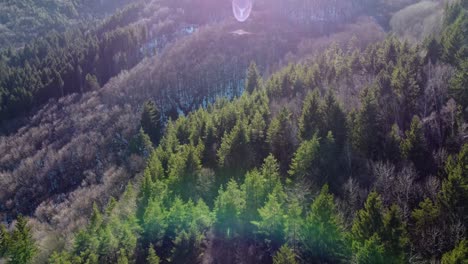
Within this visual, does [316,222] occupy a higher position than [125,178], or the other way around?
[316,222]

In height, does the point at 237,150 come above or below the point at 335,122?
below

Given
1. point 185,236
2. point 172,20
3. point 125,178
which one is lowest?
point 125,178

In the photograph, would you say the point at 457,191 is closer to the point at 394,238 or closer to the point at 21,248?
the point at 394,238

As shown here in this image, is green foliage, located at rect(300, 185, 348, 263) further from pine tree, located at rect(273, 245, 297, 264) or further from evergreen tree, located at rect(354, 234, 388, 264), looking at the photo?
pine tree, located at rect(273, 245, 297, 264)

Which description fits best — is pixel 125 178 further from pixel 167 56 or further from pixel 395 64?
pixel 167 56

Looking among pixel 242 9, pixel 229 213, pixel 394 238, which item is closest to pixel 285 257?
pixel 394 238

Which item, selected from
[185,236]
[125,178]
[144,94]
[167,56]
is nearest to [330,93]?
[185,236]
